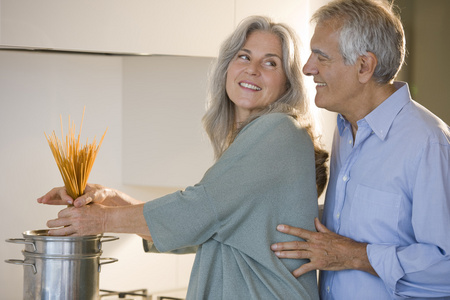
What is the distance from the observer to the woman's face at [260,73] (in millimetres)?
1625

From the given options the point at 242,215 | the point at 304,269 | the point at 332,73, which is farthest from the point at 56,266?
the point at 332,73

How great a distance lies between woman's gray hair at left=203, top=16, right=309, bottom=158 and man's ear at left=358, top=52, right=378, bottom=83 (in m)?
0.17

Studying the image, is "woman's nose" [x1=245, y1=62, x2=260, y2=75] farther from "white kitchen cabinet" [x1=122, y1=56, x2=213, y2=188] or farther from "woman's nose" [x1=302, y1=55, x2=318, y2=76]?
"white kitchen cabinet" [x1=122, y1=56, x2=213, y2=188]

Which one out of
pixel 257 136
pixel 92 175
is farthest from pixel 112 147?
pixel 257 136

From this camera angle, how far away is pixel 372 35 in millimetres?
1458

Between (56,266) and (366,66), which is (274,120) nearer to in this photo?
(366,66)

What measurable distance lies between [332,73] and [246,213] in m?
0.38

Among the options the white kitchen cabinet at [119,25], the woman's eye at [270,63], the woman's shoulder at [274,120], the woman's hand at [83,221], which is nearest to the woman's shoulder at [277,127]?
the woman's shoulder at [274,120]

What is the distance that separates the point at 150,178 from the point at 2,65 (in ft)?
2.07

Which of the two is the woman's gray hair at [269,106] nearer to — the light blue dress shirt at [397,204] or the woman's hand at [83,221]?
the light blue dress shirt at [397,204]

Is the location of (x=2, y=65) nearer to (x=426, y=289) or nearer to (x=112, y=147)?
(x=112, y=147)

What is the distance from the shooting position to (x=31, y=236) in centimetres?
147

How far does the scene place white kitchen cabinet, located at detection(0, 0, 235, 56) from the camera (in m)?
1.83

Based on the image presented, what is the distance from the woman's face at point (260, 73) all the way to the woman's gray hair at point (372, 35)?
0.64 feet
